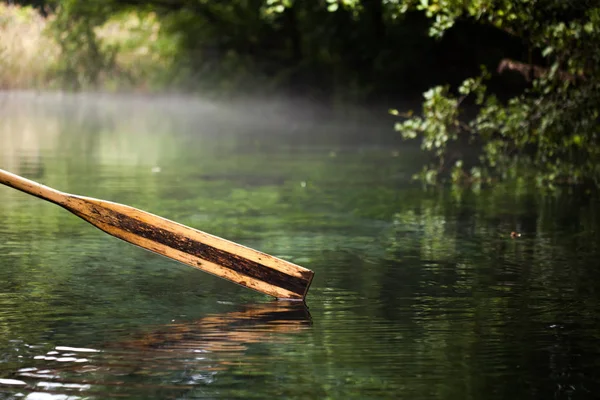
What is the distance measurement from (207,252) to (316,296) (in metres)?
0.75

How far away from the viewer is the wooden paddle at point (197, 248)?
811 cm

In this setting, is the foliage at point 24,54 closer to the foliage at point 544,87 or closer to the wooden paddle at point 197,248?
the foliage at point 544,87

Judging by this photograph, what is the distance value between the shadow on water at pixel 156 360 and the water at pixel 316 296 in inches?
0.6

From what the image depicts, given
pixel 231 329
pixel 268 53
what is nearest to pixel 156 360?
pixel 231 329

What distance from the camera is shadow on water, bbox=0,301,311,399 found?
5.82m

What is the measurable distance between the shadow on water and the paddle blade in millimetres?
474

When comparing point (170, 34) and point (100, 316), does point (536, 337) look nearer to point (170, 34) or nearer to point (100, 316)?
point (100, 316)

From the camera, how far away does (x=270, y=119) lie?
3259 cm

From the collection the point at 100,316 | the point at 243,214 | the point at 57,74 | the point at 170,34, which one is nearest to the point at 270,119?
the point at 170,34

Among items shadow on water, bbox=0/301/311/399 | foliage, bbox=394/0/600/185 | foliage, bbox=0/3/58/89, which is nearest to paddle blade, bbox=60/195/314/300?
shadow on water, bbox=0/301/311/399

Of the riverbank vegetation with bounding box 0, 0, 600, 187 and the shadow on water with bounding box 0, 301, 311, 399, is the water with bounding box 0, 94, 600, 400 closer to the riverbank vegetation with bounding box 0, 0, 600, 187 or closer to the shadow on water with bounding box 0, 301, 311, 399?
the shadow on water with bounding box 0, 301, 311, 399

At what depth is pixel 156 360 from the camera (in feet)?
20.9

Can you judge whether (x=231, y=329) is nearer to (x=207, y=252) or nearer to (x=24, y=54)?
(x=207, y=252)

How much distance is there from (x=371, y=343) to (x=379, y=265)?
9.35 feet
